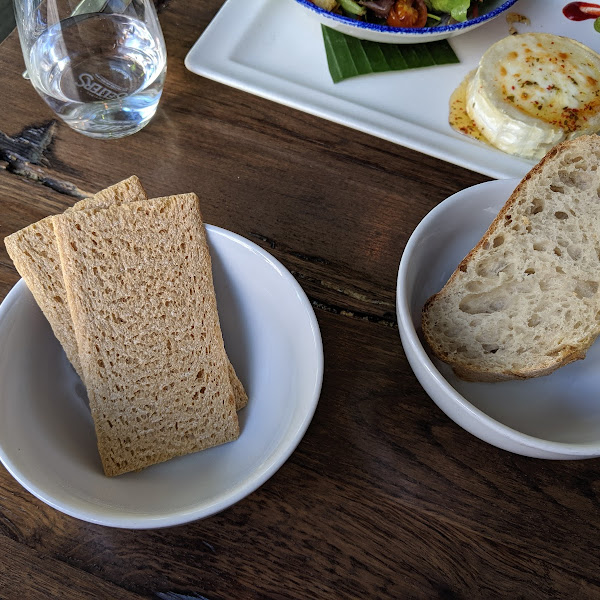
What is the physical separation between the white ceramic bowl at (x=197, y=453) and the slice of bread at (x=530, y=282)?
0.18 m

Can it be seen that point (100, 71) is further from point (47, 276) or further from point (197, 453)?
point (197, 453)

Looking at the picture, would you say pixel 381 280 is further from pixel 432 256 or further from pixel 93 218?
pixel 93 218

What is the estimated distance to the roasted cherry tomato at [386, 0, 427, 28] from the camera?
1.19 metres

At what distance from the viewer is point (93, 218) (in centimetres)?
75

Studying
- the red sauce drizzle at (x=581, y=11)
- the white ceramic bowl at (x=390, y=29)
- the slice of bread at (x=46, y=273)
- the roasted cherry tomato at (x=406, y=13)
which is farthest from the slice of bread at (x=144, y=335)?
the red sauce drizzle at (x=581, y=11)

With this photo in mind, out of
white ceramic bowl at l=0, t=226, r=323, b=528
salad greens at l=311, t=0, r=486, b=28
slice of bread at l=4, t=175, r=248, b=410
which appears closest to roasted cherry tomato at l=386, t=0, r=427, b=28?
salad greens at l=311, t=0, r=486, b=28

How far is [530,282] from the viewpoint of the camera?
78 centimetres

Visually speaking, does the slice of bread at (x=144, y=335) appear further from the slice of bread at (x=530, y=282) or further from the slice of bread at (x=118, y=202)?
the slice of bread at (x=530, y=282)

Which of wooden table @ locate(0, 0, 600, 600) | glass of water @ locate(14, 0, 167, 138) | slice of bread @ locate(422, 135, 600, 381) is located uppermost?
glass of water @ locate(14, 0, 167, 138)

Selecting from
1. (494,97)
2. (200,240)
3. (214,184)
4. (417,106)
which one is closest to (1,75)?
(214,184)

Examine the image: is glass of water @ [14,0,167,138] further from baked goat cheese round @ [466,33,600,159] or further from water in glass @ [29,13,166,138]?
baked goat cheese round @ [466,33,600,159]

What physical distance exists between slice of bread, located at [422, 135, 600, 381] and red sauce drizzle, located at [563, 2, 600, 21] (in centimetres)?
65

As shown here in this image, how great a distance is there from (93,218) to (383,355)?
16.4 inches

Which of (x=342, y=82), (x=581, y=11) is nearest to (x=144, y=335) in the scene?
(x=342, y=82)
